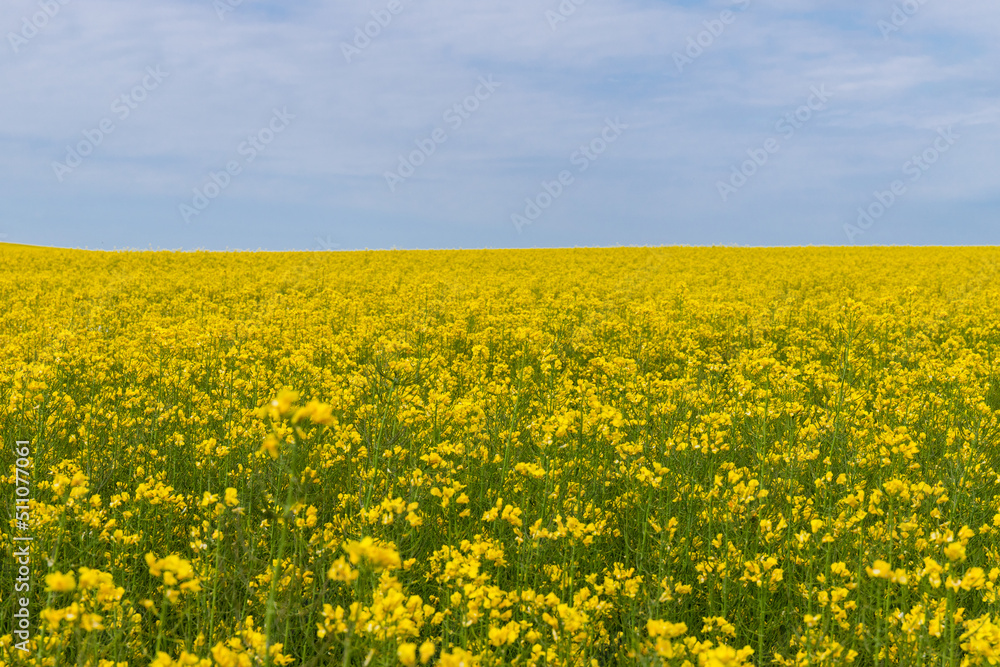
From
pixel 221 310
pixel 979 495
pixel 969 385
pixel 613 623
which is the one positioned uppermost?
pixel 221 310

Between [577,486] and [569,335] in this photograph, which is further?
[569,335]

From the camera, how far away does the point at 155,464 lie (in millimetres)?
4863

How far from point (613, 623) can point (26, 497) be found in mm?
3682

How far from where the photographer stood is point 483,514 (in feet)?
13.0

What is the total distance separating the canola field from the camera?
2646 mm

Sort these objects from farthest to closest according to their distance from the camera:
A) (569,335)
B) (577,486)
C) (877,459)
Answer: (569,335), (877,459), (577,486)

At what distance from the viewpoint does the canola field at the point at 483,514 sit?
2.65 meters

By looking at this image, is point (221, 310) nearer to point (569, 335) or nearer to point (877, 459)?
point (569, 335)

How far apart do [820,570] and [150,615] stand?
363cm

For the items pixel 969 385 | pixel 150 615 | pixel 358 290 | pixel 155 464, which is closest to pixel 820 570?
pixel 150 615

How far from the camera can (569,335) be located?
10.1 m

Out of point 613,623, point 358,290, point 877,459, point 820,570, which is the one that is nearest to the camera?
point 613,623

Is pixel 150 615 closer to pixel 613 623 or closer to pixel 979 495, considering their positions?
pixel 613 623

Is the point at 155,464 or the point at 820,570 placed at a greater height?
the point at 155,464
